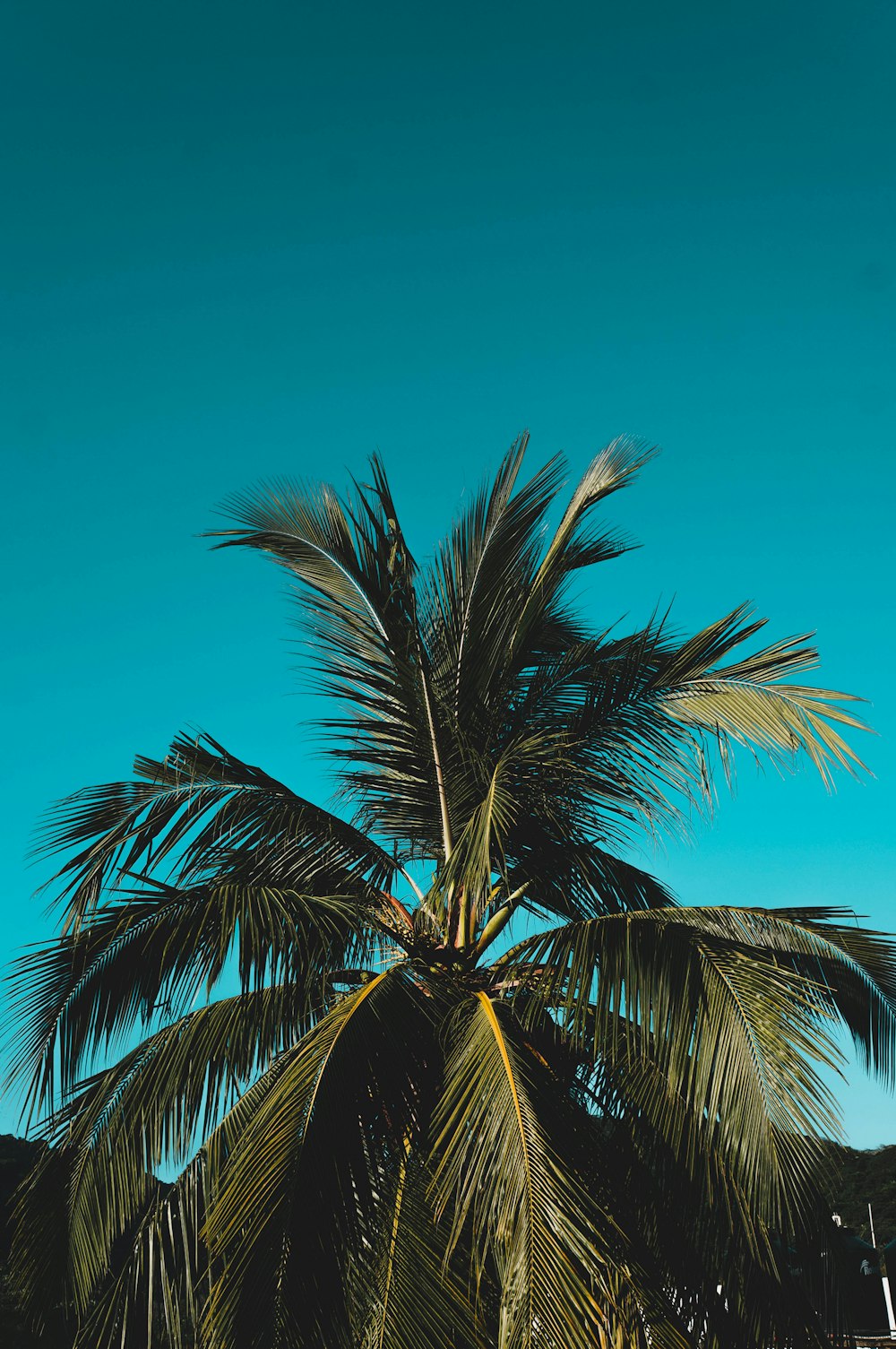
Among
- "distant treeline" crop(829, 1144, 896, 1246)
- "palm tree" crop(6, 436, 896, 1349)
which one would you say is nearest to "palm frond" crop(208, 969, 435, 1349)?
"palm tree" crop(6, 436, 896, 1349)

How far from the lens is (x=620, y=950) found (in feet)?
16.5

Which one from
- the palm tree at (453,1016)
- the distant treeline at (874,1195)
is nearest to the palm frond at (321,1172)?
the palm tree at (453,1016)

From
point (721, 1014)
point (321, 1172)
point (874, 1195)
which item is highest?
point (721, 1014)

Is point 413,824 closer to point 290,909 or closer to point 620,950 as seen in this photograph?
point 290,909

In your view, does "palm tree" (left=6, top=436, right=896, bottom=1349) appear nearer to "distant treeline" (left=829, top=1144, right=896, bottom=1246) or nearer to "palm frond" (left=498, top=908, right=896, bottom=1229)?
"palm frond" (left=498, top=908, right=896, bottom=1229)

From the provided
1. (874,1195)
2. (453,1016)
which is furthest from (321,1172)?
(874,1195)

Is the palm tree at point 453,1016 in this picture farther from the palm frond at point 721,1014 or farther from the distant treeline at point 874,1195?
the distant treeline at point 874,1195

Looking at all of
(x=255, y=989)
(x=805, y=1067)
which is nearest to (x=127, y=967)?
(x=255, y=989)

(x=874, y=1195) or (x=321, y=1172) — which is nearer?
(x=321, y=1172)

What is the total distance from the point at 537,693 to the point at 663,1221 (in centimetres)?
282

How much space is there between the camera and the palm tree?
174 inches

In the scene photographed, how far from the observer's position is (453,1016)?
534 cm

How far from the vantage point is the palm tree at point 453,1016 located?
4410mm

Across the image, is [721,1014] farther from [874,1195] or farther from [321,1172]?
[874,1195]
